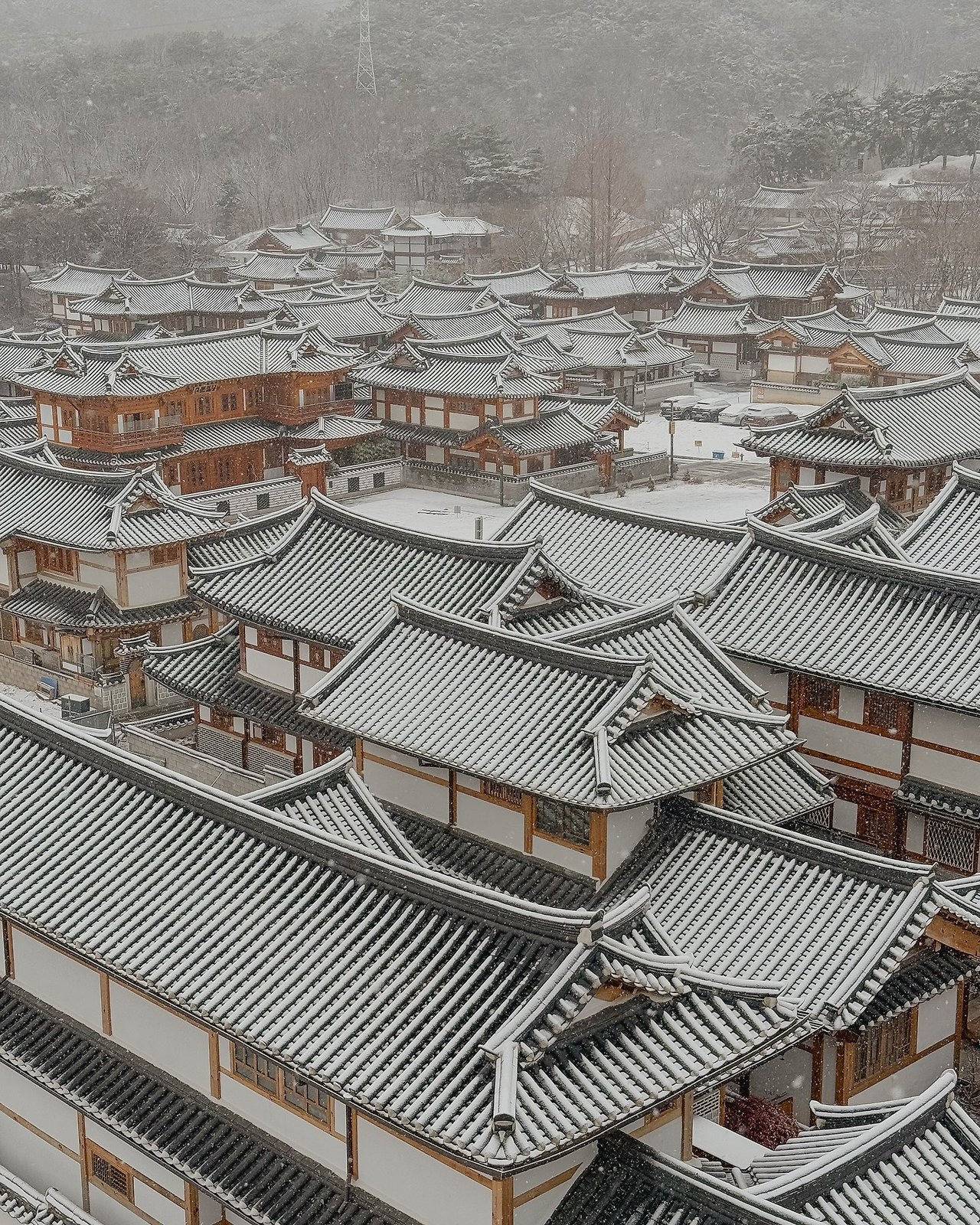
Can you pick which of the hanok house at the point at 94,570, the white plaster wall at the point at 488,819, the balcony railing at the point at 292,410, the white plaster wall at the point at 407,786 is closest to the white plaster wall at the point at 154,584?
the hanok house at the point at 94,570

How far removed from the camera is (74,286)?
91312mm

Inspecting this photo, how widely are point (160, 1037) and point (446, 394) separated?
48914 mm

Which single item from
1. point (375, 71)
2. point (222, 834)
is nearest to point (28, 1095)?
point (222, 834)

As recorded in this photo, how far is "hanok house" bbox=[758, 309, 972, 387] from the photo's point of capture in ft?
235

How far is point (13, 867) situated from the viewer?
18109 millimetres

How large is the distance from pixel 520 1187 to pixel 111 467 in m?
46.8

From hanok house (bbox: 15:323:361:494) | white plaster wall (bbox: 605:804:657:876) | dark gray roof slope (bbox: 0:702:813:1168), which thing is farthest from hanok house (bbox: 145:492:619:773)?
hanok house (bbox: 15:323:361:494)

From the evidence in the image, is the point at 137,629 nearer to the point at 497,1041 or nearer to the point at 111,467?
the point at 111,467

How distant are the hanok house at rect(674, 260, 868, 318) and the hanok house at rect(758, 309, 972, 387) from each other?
10.1m

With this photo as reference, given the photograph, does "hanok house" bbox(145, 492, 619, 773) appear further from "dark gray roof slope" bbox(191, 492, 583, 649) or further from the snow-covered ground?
the snow-covered ground

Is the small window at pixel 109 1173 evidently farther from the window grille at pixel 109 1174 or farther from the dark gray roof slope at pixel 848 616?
the dark gray roof slope at pixel 848 616

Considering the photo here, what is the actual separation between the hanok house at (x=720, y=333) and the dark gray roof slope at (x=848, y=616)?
6092 cm

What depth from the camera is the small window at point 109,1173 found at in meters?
17.5

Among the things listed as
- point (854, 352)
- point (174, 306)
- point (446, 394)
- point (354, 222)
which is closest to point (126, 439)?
point (446, 394)
